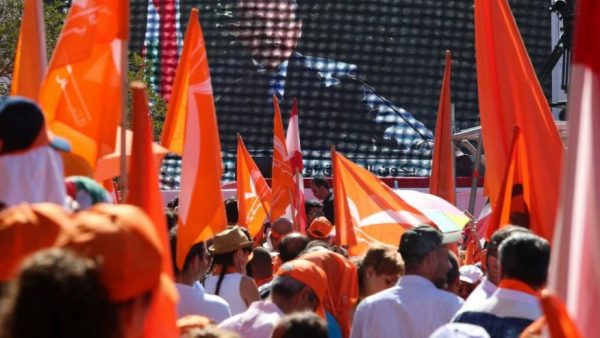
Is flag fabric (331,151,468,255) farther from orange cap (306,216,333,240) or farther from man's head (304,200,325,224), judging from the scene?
man's head (304,200,325,224)

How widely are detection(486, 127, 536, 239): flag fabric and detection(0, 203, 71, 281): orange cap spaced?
9.26ft

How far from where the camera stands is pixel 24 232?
6.16ft

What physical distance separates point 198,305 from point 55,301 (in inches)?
99.1

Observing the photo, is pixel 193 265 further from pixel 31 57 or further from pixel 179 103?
pixel 179 103

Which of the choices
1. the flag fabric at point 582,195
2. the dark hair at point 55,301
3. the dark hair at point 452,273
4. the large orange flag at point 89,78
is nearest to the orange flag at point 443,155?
the dark hair at point 452,273

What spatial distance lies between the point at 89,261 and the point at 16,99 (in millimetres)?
1218

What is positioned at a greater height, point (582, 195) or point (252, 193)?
point (582, 195)

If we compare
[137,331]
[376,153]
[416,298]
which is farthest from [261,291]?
[376,153]

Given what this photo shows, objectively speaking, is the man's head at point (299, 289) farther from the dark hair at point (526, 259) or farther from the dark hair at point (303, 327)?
the dark hair at point (303, 327)

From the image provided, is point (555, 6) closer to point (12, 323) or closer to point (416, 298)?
point (416, 298)

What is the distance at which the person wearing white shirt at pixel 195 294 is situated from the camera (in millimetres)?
3994

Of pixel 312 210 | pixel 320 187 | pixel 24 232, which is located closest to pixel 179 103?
pixel 24 232

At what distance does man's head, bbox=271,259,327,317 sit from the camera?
3.72 meters

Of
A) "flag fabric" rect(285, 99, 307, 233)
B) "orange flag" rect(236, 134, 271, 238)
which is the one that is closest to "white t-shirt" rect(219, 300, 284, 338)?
"flag fabric" rect(285, 99, 307, 233)
